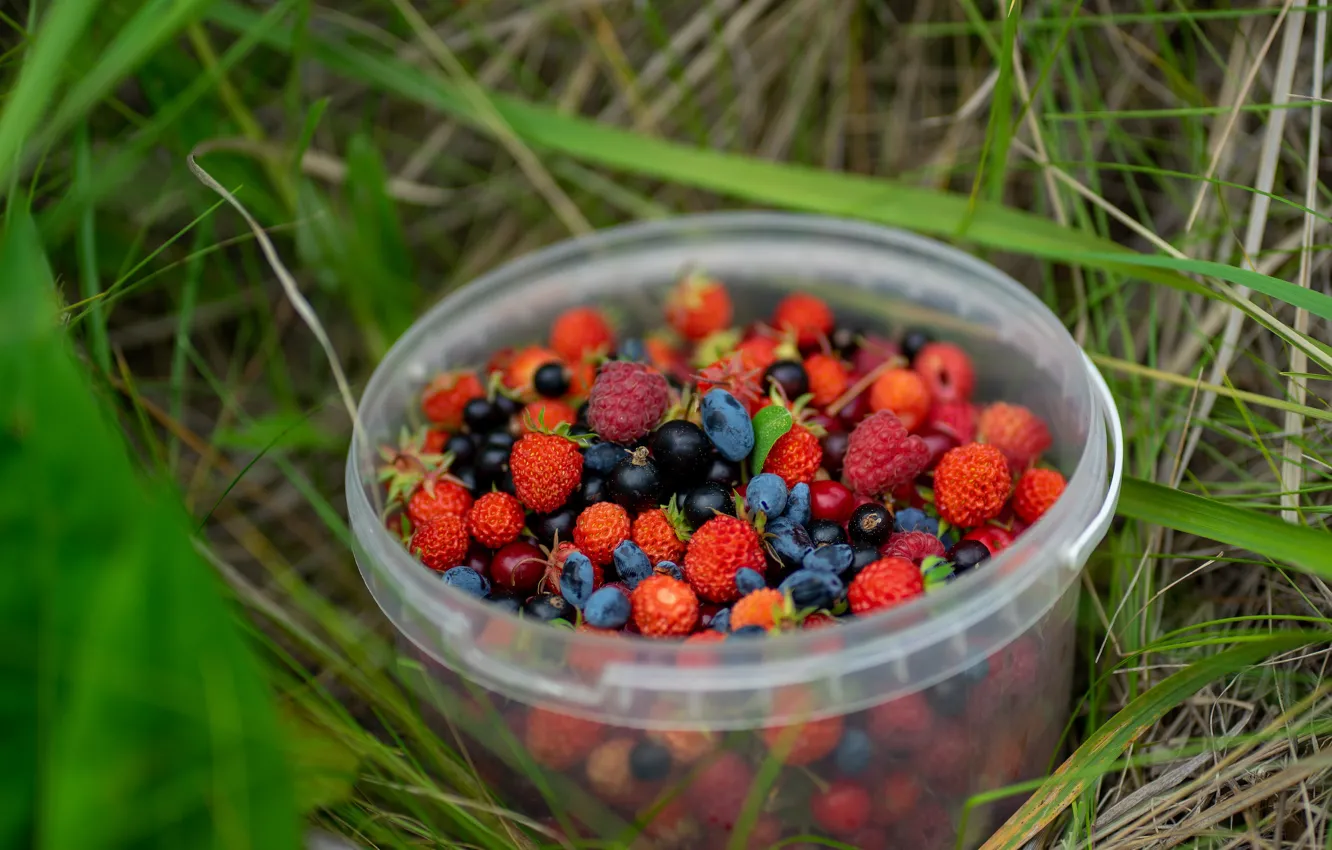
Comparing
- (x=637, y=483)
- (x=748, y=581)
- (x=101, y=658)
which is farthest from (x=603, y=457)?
(x=101, y=658)

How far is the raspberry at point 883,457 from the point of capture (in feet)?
4.36

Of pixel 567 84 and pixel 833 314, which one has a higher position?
pixel 567 84

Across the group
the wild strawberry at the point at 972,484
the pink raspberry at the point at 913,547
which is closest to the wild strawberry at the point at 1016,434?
the wild strawberry at the point at 972,484

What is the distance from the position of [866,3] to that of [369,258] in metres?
1.04

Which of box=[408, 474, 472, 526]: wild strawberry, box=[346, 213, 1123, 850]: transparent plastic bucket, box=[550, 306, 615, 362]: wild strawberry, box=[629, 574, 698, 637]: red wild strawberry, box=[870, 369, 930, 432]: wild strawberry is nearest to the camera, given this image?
box=[346, 213, 1123, 850]: transparent plastic bucket

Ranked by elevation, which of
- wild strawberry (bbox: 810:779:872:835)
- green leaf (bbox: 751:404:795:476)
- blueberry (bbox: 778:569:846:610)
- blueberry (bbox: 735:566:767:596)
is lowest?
wild strawberry (bbox: 810:779:872:835)

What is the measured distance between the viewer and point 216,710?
803mm

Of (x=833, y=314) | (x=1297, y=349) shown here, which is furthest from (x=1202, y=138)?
(x=833, y=314)

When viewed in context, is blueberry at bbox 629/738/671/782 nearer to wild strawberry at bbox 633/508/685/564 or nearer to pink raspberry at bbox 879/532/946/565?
wild strawberry at bbox 633/508/685/564

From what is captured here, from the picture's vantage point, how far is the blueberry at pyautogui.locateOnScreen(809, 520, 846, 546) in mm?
1268

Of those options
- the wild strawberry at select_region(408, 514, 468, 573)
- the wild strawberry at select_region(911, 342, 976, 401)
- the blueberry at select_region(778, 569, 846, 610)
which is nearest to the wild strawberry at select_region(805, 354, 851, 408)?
the wild strawberry at select_region(911, 342, 976, 401)

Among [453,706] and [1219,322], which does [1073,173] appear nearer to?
[1219,322]

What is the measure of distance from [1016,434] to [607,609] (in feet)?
2.15

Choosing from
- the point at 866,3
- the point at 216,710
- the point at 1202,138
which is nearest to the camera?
the point at 216,710
